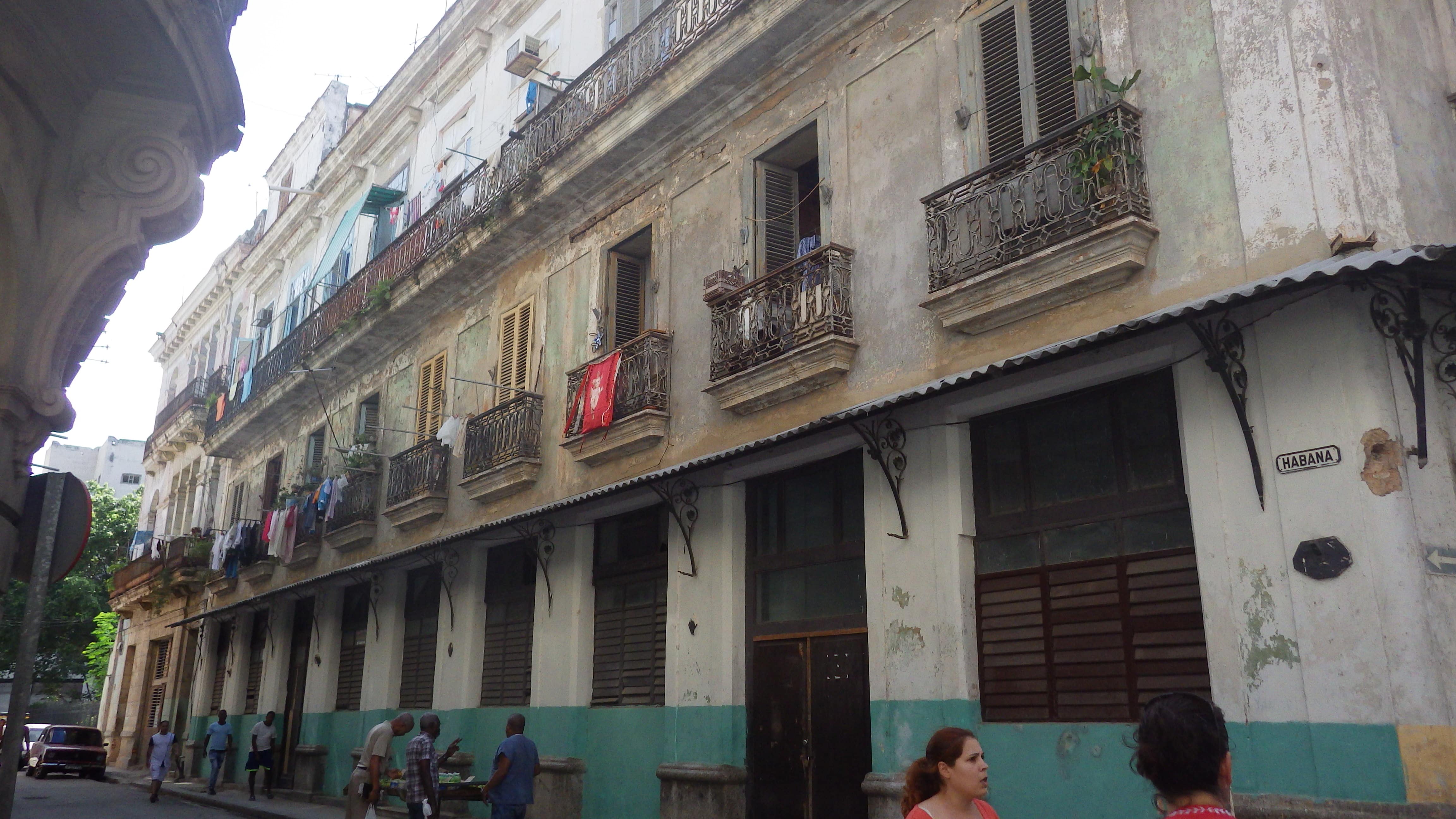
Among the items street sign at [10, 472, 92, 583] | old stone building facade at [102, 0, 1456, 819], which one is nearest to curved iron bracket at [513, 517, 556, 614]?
old stone building facade at [102, 0, 1456, 819]

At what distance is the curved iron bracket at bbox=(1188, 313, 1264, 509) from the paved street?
15.8 m

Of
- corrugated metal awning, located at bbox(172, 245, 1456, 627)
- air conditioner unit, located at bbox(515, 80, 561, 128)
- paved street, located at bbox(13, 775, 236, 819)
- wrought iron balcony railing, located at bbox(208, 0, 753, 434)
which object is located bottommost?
paved street, located at bbox(13, 775, 236, 819)

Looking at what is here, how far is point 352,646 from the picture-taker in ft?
65.8

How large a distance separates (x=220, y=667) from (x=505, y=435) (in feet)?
52.8

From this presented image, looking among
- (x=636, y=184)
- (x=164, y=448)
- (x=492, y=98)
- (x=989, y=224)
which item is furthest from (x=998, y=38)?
(x=164, y=448)

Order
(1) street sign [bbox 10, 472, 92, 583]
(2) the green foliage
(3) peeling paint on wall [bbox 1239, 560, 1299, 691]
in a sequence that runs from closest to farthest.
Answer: (1) street sign [bbox 10, 472, 92, 583], (3) peeling paint on wall [bbox 1239, 560, 1299, 691], (2) the green foliage

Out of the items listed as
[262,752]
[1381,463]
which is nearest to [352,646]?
[262,752]

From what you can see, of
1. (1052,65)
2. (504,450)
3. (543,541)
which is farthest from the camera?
(504,450)

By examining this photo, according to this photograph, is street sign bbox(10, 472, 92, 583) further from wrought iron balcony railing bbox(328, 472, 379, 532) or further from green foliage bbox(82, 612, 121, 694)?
green foliage bbox(82, 612, 121, 694)

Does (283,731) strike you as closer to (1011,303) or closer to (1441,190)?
(1011,303)

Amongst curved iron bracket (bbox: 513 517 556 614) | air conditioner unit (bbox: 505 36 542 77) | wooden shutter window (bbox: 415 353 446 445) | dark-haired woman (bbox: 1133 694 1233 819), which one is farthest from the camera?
wooden shutter window (bbox: 415 353 446 445)

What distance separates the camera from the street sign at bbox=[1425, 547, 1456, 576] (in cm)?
635

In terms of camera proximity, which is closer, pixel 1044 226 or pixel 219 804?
pixel 1044 226

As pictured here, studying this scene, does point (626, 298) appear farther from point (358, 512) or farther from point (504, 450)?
point (358, 512)
